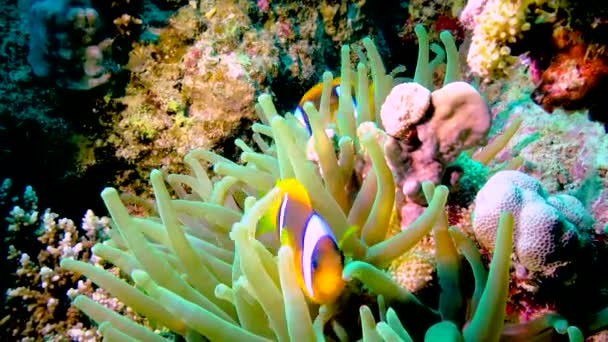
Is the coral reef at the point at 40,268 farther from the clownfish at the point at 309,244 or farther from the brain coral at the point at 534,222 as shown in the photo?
the brain coral at the point at 534,222

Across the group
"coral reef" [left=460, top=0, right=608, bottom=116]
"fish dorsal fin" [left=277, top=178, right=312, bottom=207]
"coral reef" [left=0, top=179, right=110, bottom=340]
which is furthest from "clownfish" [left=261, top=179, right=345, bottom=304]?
"coral reef" [left=0, top=179, right=110, bottom=340]

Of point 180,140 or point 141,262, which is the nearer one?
point 141,262

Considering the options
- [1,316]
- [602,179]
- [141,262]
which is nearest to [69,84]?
[1,316]

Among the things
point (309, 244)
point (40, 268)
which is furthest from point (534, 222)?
point (40, 268)

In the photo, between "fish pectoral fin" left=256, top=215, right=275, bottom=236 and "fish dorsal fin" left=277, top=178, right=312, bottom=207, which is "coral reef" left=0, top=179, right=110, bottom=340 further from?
"fish dorsal fin" left=277, top=178, right=312, bottom=207

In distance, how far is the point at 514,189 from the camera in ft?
5.09

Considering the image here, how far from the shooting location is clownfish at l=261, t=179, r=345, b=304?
1.56 m

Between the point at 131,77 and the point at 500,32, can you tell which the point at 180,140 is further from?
the point at 500,32

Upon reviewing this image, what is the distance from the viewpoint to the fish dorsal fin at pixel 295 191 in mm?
1741

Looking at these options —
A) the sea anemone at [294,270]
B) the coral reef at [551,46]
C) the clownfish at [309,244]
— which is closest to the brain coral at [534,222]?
the sea anemone at [294,270]

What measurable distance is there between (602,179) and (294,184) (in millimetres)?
1433

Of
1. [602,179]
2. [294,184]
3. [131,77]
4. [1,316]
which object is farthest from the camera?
[131,77]

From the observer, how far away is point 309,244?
5.26ft

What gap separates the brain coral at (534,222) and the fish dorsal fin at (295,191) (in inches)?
23.6
